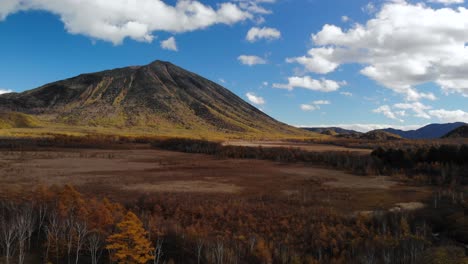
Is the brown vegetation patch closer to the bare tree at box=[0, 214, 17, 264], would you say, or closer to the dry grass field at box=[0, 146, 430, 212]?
the dry grass field at box=[0, 146, 430, 212]

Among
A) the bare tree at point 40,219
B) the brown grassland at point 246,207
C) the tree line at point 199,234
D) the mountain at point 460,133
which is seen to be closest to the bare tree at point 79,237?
the tree line at point 199,234

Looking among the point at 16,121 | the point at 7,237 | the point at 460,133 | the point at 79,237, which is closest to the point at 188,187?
the point at 7,237

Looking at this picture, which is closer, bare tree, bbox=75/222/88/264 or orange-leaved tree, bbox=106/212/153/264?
bare tree, bbox=75/222/88/264

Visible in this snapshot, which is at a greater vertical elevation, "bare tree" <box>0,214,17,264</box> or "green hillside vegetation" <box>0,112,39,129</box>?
"green hillside vegetation" <box>0,112,39,129</box>

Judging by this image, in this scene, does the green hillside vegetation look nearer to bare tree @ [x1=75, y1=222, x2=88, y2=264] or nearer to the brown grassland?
the brown grassland

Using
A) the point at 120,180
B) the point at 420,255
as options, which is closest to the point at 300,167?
the point at 120,180

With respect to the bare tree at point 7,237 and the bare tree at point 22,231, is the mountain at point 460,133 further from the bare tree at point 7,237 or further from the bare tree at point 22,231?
the bare tree at point 7,237

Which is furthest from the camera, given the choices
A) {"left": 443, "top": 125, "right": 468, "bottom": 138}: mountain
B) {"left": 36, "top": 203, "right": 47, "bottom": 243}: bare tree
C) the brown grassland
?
{"left": 443, "top": 125, "right": 468, "bottom": 138}: mountain

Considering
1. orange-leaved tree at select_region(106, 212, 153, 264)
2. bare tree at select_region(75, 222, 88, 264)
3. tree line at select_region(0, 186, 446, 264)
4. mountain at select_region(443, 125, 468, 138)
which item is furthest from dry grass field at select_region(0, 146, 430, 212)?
mountain at select_region(443, 125, 468, 138)

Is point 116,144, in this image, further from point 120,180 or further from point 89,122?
point 89,122

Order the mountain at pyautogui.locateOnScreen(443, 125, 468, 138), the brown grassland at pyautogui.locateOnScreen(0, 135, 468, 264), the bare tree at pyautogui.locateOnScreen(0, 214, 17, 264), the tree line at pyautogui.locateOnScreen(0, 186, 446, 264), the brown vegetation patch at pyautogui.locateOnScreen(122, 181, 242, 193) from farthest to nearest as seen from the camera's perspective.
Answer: the mountain at pyautogui.locateOnScreen(443, 125, 468, 138), the brown vegetation patch at pyautogui.locateOnScreen(122, 181, 242, 193), the brown grassland at pyautogui.locateOnScreen(0, 135, 468, 264), the tree line at pyautogui.locateOnScreen(0, 186, 446, 264), the bare tree at pyautogui.locateOnScreen(0, 214, 17, 264)
